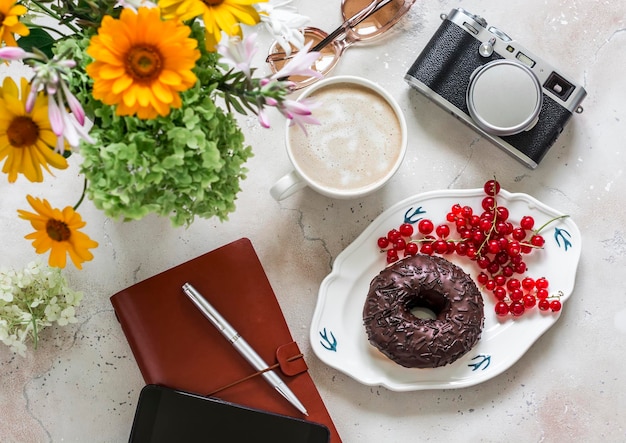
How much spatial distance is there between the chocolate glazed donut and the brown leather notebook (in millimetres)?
115

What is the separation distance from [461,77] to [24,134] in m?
0.52

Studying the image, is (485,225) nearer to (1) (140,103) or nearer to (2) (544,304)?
(2) (544,304)

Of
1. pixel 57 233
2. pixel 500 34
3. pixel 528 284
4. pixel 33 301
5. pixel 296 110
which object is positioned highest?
pixel 500 34

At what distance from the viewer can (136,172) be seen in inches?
21.3

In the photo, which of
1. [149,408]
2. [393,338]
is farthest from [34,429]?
[393,338]

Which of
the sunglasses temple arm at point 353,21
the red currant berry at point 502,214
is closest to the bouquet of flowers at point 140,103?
the sunglasses temple arm at point 353,21

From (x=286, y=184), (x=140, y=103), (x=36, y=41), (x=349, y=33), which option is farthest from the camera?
(x=349, y=33)

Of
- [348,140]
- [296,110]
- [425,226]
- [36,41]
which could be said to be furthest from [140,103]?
[425,226]

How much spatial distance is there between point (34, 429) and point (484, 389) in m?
0.57

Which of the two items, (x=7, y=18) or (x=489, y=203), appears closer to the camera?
(x=7, y=18)

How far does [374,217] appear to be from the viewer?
34.9 inches

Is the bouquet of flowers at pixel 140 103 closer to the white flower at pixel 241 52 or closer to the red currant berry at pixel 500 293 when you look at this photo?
the white flower at pixel 241 52

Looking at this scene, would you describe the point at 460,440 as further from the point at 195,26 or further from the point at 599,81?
the point at 195,26

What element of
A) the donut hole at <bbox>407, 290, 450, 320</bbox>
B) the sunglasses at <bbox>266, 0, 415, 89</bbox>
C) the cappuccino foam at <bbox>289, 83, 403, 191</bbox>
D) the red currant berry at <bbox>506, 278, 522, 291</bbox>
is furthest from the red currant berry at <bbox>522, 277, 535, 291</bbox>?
the sunglasses at <bbox>266, 0, 415, 89</bbox>
